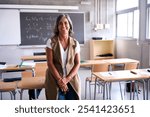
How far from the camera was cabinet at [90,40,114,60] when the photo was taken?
7328 mm

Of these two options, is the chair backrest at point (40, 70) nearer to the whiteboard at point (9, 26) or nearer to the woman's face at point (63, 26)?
the woman's face at point (63, 26)

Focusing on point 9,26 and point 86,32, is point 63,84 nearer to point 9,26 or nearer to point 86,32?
point 9,26

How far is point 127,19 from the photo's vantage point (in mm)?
6961

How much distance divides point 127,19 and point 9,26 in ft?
12.2

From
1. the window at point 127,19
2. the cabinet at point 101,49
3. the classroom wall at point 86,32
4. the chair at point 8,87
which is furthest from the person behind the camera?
the cabinet at point 101,49

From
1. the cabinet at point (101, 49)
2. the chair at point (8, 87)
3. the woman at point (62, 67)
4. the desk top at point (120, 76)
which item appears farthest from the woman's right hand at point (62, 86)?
the cabinet at point (101, 49)

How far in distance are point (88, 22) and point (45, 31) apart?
154 cm

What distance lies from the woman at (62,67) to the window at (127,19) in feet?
14.6

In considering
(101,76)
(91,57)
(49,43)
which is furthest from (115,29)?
(49,43)

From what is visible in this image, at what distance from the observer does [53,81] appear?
7.02 feet

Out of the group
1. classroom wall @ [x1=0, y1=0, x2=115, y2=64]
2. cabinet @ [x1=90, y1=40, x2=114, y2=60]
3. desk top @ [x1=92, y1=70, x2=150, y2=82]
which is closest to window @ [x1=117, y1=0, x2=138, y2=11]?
classroom wall @ [x1=0, y1=0, x2=115, y2=64]

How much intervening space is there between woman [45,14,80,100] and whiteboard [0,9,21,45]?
4.77 m

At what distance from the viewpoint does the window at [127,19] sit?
6.34 meters

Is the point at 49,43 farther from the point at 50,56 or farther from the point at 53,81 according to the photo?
the point at 53,81
